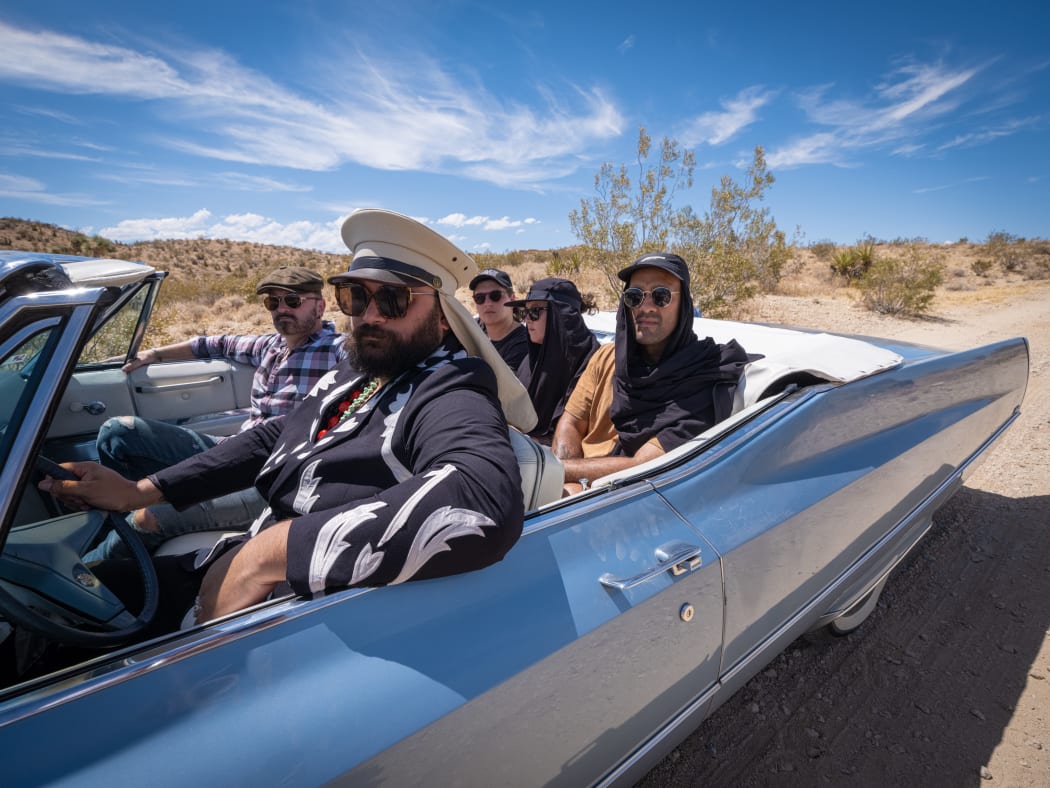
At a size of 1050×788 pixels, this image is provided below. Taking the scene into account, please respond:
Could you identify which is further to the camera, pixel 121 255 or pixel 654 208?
pixel 121 255

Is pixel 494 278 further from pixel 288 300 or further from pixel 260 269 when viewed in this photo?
pixel 260 269

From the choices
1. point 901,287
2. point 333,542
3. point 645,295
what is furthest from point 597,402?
point 901,287

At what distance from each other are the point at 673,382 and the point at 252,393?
2.49m

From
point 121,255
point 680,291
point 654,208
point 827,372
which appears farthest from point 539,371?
point 121,255

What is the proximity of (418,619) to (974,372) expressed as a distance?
2.67 meters

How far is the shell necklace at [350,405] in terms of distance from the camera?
5.18 feet

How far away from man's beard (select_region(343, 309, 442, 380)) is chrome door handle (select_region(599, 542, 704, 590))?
2.77 ft

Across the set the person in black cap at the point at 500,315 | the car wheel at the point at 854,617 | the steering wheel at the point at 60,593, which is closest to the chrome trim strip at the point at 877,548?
the car wheel at the point at 854,617

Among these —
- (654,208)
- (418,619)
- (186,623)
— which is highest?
(654,208)

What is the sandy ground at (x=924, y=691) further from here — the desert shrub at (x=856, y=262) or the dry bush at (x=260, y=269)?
the desert shrub at (x=856, y=262)

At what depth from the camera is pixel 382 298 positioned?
1540 mm

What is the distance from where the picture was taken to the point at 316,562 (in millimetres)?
979

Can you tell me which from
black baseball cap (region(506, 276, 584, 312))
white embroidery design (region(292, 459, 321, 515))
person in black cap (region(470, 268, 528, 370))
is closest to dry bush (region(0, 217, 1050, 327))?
person in black cap (region(470, 268, 528, 370))

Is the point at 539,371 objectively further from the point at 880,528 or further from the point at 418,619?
the point at 418,619
